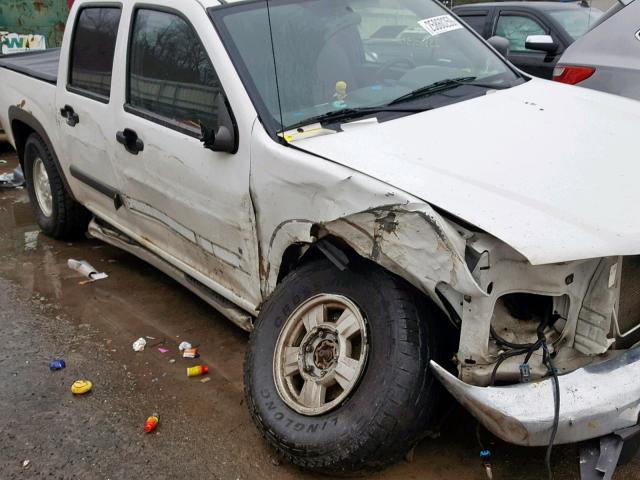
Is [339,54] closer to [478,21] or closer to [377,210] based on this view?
[377,210]

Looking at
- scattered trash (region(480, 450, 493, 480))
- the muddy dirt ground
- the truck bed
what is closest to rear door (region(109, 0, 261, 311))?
the muddy dirt ground

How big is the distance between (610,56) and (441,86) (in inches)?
76.6

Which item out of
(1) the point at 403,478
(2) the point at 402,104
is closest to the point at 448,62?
(2) the point at 402,104

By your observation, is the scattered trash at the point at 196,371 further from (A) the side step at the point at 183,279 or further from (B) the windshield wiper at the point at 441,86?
(B) the windshield wiper at the point at 441,86

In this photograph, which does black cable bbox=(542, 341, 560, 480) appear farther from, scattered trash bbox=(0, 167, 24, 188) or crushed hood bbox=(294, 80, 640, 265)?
scattered trash bbox=(0, 167, 24, 188)

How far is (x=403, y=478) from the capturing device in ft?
8.73

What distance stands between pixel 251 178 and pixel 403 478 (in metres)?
1.36

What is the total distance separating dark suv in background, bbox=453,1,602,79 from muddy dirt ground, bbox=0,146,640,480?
4.70 metres

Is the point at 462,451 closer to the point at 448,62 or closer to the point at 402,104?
the point at 402,104

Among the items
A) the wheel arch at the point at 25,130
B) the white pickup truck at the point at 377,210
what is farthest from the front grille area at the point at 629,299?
the wheel arch at the point at 25,130

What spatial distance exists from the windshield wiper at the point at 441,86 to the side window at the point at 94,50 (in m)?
1.82

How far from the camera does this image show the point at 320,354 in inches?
108

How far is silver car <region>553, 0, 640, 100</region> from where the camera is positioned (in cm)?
454

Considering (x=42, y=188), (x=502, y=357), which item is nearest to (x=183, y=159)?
(x=502, y=357)
